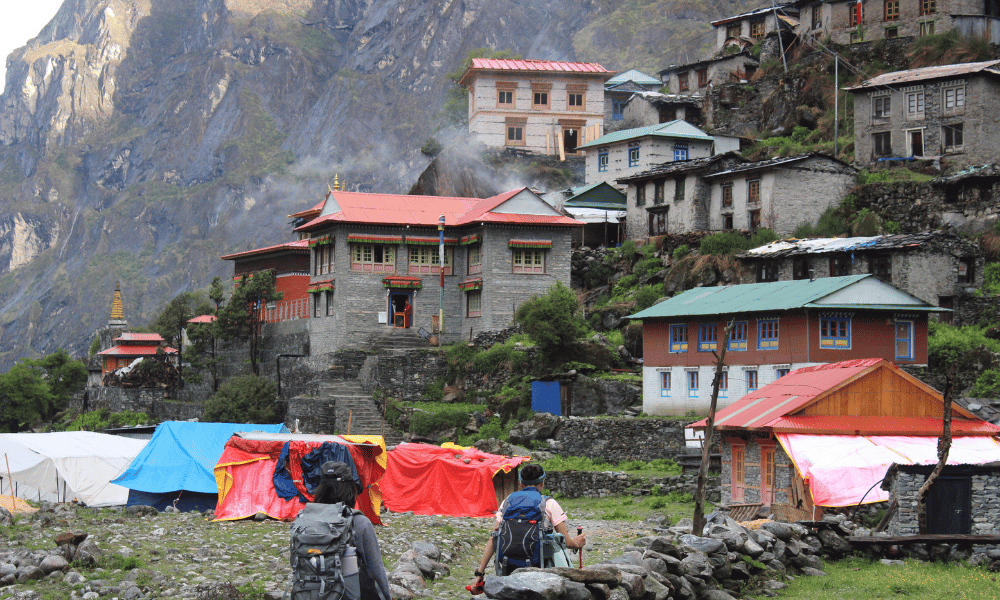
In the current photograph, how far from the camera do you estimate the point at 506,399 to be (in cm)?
4516

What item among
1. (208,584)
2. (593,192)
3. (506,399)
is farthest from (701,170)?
(208,584)

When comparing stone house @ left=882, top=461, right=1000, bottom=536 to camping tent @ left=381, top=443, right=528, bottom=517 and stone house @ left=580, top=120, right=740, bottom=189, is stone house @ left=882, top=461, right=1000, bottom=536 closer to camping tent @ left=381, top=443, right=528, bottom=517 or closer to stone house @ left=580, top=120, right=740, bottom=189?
camping tent @ left=381, top=443, right=528, bottom=517

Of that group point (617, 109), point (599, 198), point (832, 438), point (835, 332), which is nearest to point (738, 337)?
point (835, 332)

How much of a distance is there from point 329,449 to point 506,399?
22.3 metres

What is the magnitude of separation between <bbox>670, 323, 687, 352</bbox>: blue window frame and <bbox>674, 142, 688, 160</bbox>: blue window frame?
85.3ft

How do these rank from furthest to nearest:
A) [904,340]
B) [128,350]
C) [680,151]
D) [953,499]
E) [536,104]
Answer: [536,104] < [128,350] < [680,151] < [904,340] < [953,499]

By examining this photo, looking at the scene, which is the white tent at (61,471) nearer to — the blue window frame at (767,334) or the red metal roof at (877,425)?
the red metal roof at (877,425)

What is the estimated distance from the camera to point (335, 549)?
34.6 feet

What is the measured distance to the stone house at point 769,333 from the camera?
37.0m

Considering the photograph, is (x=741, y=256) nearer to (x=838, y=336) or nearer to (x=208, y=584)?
(x=838, y=336)

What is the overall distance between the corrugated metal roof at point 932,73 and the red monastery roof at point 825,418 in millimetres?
27569

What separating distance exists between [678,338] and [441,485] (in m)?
13.9

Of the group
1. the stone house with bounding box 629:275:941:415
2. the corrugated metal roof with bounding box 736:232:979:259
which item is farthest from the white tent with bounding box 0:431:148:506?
the corrugated metal roof with bounding box 736:232:979:259

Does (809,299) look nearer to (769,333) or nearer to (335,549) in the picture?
(769,333)
